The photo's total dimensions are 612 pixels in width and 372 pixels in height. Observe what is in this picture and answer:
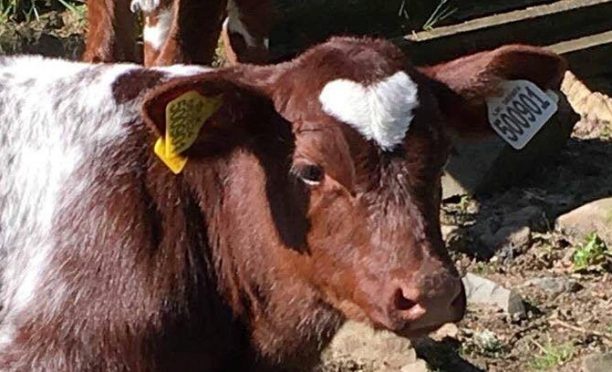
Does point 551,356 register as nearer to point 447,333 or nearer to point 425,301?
point 447,333

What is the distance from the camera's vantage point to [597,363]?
5.85m

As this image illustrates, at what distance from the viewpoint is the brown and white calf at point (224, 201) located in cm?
442

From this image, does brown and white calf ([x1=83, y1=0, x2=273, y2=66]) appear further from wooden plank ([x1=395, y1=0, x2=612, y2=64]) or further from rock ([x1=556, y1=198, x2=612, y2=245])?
rock ([x1=556, y1=198, x2=612, y2=245])

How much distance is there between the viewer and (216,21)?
6961 millimetres

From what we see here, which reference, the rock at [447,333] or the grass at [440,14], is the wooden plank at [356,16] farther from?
the rock at [447,333]

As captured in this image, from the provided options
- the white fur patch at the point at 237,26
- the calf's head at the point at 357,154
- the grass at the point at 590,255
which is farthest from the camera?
the white fur patch at the point at 237,26

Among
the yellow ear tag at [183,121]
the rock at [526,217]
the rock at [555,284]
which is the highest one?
the yellow ear tag at [183,121]

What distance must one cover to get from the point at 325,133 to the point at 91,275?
32.3 inches

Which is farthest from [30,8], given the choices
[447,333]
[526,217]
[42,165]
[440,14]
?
[42,165]

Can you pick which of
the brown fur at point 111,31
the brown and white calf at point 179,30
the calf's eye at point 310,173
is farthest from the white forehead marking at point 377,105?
the brown fur at point 111,31

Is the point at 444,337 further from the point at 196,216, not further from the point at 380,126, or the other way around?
the point at 380,126

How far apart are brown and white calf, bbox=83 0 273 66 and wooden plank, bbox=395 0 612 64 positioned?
39.1 inches

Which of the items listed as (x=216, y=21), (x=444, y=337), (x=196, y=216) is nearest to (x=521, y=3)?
(x=216, y=21)

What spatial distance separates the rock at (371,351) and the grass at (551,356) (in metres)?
0.44
